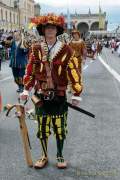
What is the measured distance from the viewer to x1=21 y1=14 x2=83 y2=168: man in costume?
17.9 feet

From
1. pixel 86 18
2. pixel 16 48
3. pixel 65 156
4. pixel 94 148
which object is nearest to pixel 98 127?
pixel 94 148

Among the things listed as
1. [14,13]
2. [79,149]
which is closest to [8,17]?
[14,13]

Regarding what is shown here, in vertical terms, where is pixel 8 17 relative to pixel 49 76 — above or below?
above

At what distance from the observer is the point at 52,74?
5473mm

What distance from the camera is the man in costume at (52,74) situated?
546 cm

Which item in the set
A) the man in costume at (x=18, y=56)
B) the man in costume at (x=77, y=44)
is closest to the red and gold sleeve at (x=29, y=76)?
the man in costume at (x=18, y=56)

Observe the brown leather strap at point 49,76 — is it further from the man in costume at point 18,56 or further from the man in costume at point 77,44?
the man in costume at point 77,44

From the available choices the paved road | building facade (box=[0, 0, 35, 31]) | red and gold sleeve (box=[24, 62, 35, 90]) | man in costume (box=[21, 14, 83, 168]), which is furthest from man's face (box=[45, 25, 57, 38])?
building facade (box=[0, 0, 35, 31])

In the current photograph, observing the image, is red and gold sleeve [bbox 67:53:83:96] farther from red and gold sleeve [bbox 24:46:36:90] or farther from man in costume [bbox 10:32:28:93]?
man in costume [bbox 10:32:28:93]

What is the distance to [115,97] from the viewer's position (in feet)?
40.3

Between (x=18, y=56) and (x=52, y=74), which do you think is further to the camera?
(x=18, y=56)

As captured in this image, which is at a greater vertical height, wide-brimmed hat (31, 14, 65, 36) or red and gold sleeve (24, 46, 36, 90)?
wide-brimmed hat (31, 14, 65, 36)

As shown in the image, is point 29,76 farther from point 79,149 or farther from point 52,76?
Result: point 79,149

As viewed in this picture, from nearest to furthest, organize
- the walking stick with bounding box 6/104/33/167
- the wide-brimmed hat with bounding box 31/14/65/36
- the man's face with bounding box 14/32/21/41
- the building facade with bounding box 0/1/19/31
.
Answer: the wide-brimmed hat with bounding box 31/14/65/36 → the walking stick with bounding box 6/104/33/167 → the man's face with bounding box 14/32/21/41 → the building facade with bounding box 0/1/19/31
